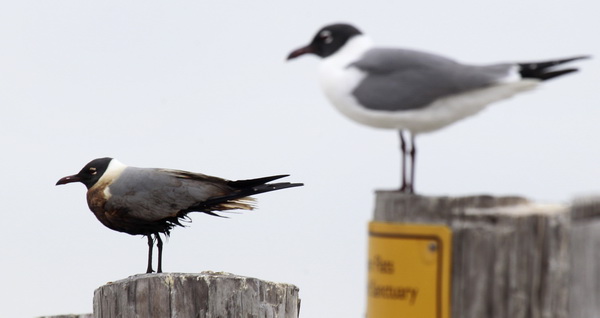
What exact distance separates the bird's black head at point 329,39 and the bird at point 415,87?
21cm

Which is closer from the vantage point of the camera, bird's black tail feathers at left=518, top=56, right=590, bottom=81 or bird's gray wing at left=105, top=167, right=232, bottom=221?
bird's black tail feathers at left=518, top=56, right=590, bottom=81

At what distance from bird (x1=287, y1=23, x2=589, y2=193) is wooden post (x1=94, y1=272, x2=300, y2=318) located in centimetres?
125

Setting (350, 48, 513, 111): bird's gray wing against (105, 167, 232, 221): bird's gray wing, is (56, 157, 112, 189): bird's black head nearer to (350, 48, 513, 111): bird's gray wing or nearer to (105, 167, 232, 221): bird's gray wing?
(105, 167, 232, 221): bird's gray wing

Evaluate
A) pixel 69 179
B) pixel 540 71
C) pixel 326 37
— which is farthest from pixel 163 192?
pixel 540 71

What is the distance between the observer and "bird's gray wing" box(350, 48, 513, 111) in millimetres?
3598

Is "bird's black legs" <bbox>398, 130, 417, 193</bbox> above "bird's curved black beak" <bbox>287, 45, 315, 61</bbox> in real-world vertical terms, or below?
below

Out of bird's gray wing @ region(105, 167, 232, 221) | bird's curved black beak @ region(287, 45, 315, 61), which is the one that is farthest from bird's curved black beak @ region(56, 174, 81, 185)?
bird's curved black beak @ region(287, 45, 315, 61)

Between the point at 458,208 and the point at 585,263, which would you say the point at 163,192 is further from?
the point at 585,263

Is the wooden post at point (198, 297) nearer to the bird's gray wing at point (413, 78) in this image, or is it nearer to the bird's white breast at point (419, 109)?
the bird's white breast at point (419, 109)

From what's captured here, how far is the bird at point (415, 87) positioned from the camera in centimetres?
358

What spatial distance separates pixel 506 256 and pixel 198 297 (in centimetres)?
225

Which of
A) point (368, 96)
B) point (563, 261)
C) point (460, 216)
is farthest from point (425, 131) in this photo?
point (563, 261)

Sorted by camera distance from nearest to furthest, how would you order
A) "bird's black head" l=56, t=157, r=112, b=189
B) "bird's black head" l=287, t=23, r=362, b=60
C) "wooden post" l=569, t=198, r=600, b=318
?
"wooden post" l=569, t=198, r=600, b=318 → "bird's black head" l=287, t=23, r=362, b=60 → "bird's black head" l=56, t=157, r=112, b=189

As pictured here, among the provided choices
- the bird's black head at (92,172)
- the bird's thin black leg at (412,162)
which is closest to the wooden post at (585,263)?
the bird's thin black leg at (412,162)
